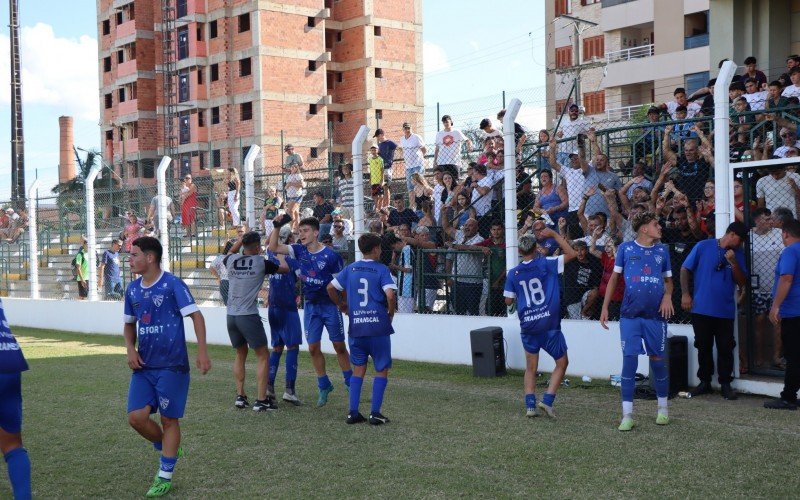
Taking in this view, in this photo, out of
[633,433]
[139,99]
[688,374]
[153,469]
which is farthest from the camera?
[139,99]

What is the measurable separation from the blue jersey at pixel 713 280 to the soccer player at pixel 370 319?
3322 mm

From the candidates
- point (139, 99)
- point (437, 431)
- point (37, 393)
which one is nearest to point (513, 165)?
point (437, 431)

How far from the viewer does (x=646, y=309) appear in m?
8.52

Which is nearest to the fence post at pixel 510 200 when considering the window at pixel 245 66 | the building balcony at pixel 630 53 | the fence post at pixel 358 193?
the fence post at pixel 358 193

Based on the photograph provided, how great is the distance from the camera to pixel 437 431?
8.53 meters

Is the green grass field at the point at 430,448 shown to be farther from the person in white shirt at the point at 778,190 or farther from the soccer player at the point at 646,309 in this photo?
the person in white shirt at the point at 778,190

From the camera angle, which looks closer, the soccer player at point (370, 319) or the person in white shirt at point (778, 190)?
the soccer player at point (370, 319)

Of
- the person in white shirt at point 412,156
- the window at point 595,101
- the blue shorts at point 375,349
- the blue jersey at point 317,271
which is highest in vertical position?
the window at point 595,101

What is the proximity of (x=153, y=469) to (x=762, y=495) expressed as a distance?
4495mm

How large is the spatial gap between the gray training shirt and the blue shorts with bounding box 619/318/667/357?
372 centimetres

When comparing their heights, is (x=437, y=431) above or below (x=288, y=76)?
below

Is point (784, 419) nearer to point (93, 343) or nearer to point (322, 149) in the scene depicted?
point (93, 343)

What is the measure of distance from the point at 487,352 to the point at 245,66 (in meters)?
41.1

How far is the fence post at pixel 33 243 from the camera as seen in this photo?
2095cm
